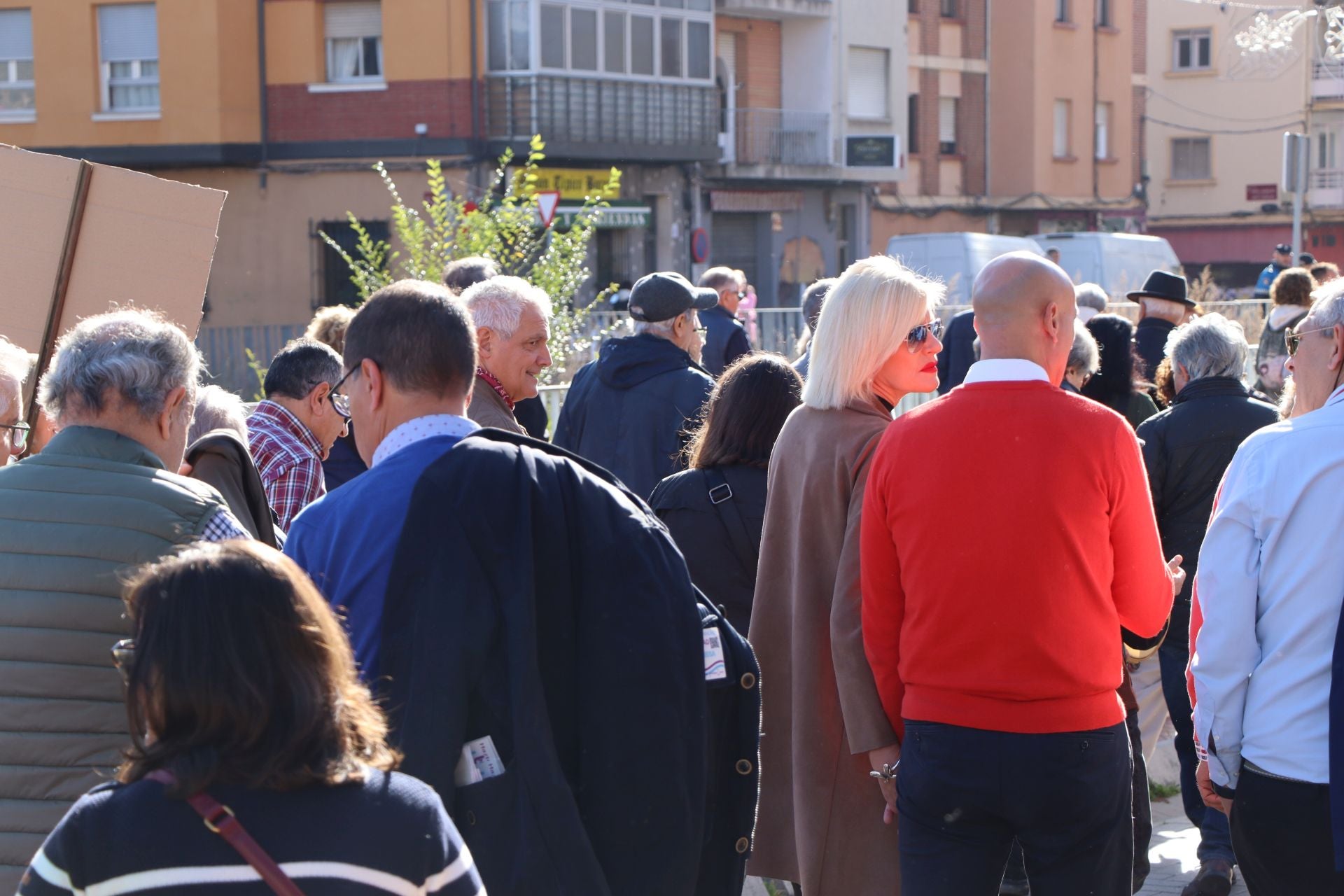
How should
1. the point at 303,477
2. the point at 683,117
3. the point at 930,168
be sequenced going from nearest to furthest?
1. the point at 303,477
2. the point at 683,117
3. the point at 930,168

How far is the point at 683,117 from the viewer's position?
104 ft

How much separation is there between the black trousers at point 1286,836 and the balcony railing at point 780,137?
3095 cm

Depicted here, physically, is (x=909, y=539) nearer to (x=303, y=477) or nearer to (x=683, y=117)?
(x=303, y=477)

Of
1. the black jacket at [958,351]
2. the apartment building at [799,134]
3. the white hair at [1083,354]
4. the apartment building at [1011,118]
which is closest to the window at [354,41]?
the apartment building at [799,134]

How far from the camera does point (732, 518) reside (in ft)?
14.8

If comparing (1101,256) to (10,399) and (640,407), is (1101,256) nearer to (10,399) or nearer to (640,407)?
(640,407)

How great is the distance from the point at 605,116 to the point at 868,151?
8.14 m

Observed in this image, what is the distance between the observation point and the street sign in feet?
104

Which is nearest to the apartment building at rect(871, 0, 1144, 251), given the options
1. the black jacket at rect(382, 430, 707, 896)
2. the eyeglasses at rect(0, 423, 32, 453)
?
the eyeglasses at rect(0, 423, 32, 453)

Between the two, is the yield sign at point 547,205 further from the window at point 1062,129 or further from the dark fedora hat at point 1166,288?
the window at point 1062,129

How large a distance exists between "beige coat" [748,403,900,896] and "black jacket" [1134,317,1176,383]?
17.2ft

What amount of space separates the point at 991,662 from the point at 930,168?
37254 mm

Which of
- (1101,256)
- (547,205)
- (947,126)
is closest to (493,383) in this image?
(547,205)

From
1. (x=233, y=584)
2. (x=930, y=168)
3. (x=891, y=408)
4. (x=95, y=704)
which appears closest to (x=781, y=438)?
(x=891, y=408)
